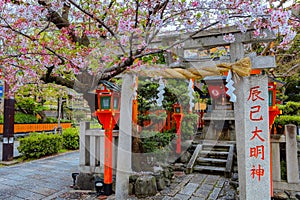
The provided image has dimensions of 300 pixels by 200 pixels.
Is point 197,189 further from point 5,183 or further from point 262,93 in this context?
point 5,183

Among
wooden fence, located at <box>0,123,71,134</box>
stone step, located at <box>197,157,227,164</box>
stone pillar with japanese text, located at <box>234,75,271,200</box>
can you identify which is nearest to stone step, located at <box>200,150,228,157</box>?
stone step, located at <box>197,157,227,164</box>

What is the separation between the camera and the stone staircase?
6.66 m

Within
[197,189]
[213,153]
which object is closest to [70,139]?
[213,153]

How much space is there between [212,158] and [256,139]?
4208mm

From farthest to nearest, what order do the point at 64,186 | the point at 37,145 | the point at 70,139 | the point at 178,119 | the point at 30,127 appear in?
1. the point at 30,127
2. the point at 70,139
3. the point at 37,145
4. the point at 178,119
5. the point at 64,186

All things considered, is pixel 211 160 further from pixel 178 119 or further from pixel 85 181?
pixel 85 181

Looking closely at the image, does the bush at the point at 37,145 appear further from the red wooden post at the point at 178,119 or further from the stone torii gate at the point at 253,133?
the stone torii gate at the point at 253,133

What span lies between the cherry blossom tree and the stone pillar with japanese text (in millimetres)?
1112

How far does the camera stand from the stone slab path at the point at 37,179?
5.24 metres

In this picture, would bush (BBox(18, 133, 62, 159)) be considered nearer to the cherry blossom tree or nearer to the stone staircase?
the cherry blossom tree

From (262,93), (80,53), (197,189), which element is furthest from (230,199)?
(80,53)

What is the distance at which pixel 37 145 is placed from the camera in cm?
948

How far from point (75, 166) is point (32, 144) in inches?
99.4

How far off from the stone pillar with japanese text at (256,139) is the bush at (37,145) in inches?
348
